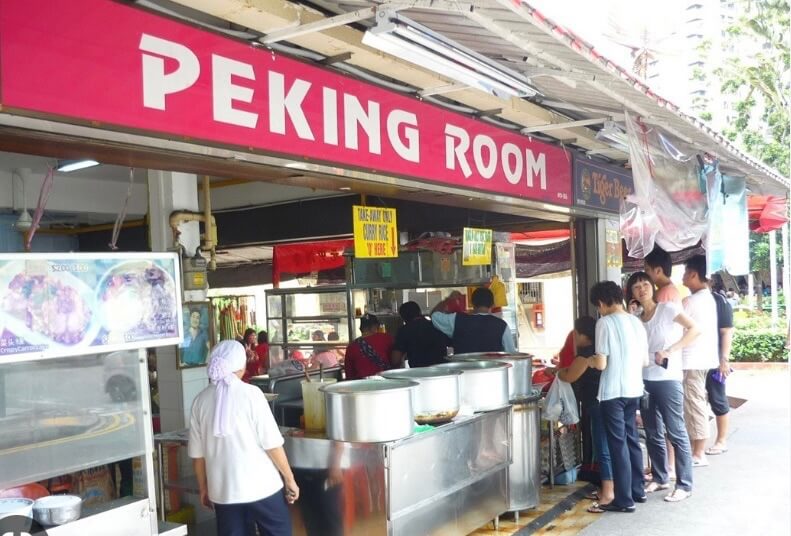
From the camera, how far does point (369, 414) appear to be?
4.14 meters

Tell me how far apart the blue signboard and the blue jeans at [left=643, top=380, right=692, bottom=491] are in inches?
78.3

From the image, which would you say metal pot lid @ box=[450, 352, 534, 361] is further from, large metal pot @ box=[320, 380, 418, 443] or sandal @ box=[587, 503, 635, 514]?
large metal pot @ box=[320, 380, 418, 443]

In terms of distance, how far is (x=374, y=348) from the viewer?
274 inches

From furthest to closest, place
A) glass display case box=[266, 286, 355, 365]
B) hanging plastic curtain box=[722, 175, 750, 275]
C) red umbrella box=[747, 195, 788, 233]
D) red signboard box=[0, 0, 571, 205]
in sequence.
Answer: red umbrella box=[747, 195, 788, 233] → glass display case box=[266, 286, 355, 365] → hanging plastic curtain box=[722, 175, 750, 275] → red signboard box=[0, 0, 571, 205]

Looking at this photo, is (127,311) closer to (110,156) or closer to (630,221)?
(110,156)

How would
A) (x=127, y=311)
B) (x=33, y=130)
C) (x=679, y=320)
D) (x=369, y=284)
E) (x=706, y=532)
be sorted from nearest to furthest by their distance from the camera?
(x=33, y=130), (x=127, y=311), (x=706, y=532), (x=679, y=320), (x=369, y=284)

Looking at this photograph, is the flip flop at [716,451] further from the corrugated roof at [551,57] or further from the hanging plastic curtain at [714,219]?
the corrugated roof at [551,57]

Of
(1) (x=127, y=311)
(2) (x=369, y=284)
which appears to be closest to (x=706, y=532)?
(1) (x=127, y=311)

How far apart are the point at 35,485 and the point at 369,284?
21.4ft

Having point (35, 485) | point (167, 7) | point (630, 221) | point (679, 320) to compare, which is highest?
point (167, 7)

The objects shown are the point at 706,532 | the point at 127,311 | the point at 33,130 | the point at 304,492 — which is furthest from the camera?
the point at 706,532

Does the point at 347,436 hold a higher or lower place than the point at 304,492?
higher

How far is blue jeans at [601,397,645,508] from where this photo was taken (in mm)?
5570

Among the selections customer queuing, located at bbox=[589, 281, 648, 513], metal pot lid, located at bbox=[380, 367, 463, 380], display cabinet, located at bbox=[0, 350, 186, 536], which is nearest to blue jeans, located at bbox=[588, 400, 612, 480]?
customer queuing, located at bbox=[589, 281, 648, 513]
